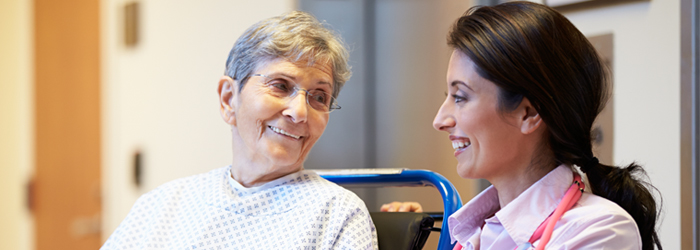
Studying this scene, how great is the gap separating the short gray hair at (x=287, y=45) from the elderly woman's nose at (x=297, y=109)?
9 cm

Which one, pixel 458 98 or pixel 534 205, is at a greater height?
pixel 458 98

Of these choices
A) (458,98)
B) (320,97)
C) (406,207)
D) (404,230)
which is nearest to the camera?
(458,98)

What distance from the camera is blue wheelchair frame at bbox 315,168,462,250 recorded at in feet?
4.14

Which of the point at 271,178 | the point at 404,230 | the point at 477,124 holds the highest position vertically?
the point at 477,124

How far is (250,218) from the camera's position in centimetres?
127

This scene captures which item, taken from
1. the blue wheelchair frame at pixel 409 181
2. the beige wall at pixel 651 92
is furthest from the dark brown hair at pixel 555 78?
the beige wall at pixel 651 92

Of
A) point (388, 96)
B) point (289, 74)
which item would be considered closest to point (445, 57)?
point (388, 96)

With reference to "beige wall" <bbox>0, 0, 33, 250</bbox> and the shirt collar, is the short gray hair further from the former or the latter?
"beige wall" <bbox>0, 0, 33, 250</bbox>

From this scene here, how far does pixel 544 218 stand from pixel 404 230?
36 centimetres

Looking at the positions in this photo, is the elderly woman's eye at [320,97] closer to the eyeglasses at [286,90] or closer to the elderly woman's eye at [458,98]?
the eyeglasses at [286,90]

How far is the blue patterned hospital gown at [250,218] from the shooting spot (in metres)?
1.21

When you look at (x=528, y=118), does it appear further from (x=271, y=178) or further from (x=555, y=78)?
(x=271, y=178)

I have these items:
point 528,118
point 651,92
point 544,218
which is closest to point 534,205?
point 544,218

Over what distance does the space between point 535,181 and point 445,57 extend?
0.87 meters
